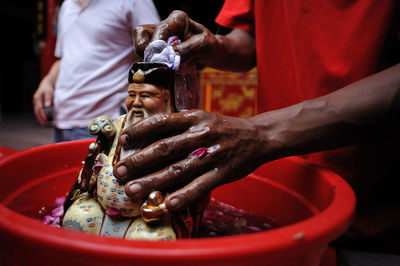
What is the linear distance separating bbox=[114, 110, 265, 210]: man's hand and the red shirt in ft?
1.47

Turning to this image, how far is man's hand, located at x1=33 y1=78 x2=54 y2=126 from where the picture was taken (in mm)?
1610

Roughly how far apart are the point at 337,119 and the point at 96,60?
121 cm

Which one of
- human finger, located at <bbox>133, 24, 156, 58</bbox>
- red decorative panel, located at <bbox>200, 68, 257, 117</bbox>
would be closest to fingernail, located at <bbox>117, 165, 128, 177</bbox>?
human finger, located at <bbox>133, 24, 156, 58</bbox>

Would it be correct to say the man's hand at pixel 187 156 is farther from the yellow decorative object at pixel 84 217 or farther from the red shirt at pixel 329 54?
the red shirt at pixel 329 54

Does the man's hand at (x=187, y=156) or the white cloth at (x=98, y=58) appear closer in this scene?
the man's hand at (x=187, y=156)

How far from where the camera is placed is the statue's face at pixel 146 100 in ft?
2.21

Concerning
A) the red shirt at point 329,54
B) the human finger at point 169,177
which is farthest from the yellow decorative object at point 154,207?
the red shirt at point 329,54

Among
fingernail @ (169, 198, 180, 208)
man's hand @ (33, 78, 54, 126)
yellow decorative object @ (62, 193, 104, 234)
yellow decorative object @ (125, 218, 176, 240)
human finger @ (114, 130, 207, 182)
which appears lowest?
man's hand @ (33, 78, 54, 126)

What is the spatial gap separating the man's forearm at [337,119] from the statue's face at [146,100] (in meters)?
0.22

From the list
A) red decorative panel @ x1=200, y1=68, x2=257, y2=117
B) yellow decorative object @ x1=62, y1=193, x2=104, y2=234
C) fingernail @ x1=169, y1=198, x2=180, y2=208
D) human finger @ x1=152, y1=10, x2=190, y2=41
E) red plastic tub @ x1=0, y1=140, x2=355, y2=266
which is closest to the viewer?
red plastic tub @ x1=0, y1=140, x2=355, y2=266

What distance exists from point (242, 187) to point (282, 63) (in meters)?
0.48

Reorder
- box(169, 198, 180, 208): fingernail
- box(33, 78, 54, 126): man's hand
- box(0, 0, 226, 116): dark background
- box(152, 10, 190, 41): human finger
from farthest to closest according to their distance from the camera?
1. box(0, 0, 226, 116): dark background
2. box(33, 78, 54, 126): man's hand
3. box(152, 10, 190, 41): human finger
4. box(169, 198, 180, 208): fingernail

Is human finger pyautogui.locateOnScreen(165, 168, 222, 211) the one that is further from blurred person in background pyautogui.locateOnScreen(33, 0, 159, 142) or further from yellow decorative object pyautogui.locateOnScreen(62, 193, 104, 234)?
blurred person in background pyautogui.locateOnScreen(33, 0, 159, 142)

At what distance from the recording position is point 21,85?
699cm
